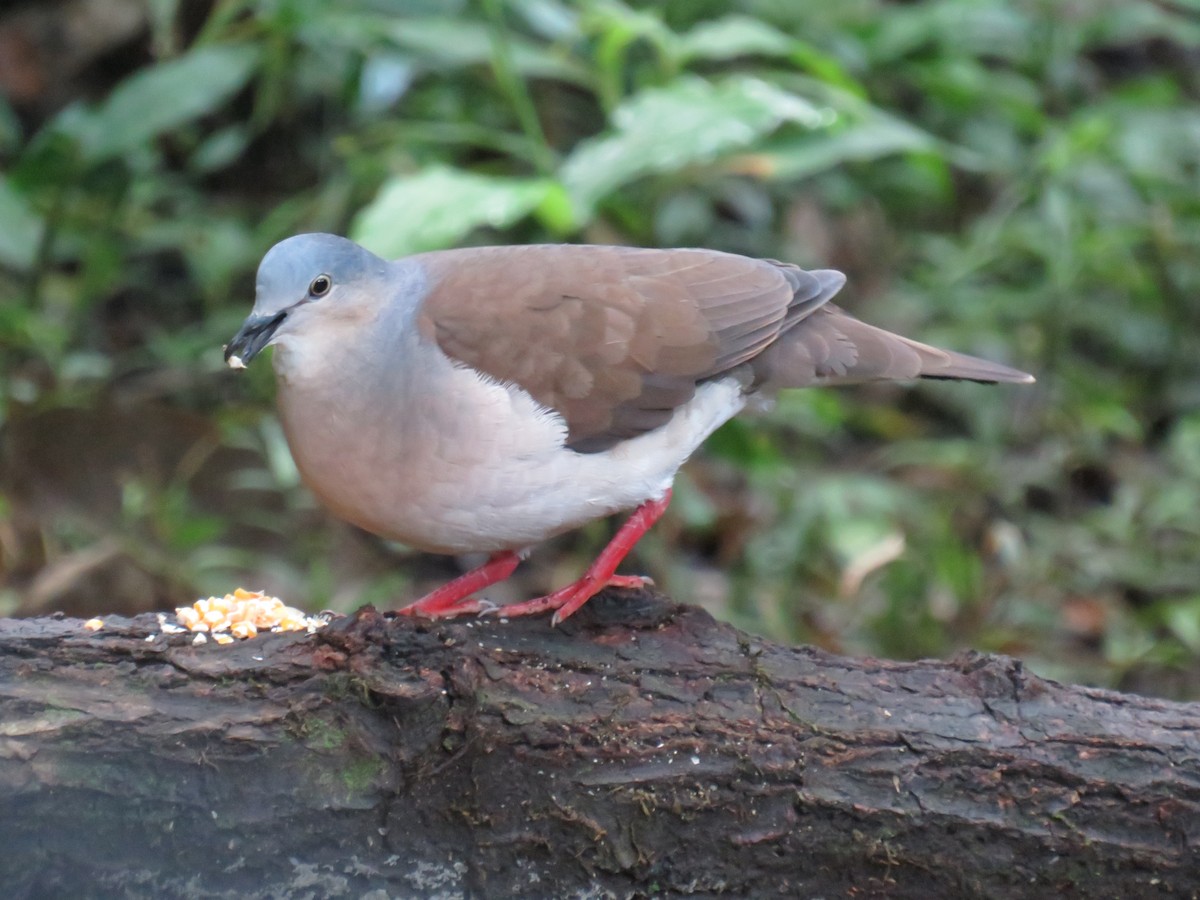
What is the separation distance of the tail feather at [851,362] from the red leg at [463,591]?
0.82m

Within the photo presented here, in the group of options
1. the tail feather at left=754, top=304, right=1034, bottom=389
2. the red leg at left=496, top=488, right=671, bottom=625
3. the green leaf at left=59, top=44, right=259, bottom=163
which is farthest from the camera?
the green leaf at left=59, top=44, right=259, bottom=163

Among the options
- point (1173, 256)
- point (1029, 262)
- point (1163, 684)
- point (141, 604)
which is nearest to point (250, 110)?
point (141, 604)

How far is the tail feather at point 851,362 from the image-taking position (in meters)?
3.67

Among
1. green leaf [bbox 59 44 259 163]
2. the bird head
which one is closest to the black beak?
the bird head

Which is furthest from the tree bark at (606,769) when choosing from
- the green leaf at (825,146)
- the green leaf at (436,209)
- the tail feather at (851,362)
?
the green leaf at (825,146)

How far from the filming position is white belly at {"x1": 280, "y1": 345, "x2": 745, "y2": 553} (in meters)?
3.06

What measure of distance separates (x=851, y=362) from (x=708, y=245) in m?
2.66

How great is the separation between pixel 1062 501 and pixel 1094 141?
145 centimetres

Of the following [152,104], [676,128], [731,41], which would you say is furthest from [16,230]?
[731,41]

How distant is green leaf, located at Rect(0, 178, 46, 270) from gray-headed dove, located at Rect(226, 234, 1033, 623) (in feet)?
8.16

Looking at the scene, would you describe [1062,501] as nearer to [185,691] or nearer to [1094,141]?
[1094,141]

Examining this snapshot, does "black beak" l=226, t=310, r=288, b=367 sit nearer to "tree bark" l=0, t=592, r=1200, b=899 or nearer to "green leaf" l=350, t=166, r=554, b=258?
"tree bark" l=0, t=592, r=1200, b=899

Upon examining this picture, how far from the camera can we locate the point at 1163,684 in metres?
5.02

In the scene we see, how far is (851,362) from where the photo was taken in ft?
12.1
